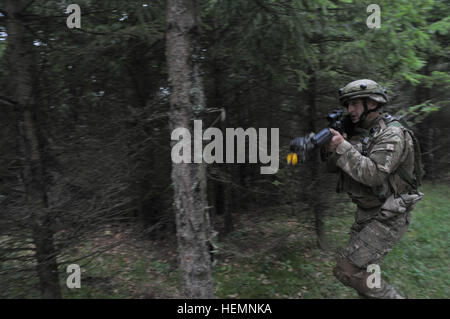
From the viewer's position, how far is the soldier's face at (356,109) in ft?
10.9

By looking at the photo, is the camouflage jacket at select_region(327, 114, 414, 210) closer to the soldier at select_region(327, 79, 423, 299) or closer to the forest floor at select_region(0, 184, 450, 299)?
the soldier at select_region(327, 79, 423, 299)

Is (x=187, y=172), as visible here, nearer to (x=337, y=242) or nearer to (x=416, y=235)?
(x=337, y=242)

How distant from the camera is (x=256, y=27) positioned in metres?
3.76

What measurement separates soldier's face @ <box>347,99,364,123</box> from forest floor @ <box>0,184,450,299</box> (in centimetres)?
219

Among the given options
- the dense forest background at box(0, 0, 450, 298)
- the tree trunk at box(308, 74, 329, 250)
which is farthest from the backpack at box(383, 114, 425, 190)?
the tree trunk at box(308, 74, 329, 250)

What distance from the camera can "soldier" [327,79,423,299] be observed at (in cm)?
298

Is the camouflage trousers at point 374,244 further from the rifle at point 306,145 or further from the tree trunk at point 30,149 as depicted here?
the tree trunk at point 30,149

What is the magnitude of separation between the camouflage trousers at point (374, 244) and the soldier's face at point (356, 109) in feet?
3.25

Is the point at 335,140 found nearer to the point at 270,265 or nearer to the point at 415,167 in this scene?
the point at 415,167

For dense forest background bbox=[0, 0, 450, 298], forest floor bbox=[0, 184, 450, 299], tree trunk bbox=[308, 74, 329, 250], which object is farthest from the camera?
tree trunk bbox=[308, 74, 329, 250]

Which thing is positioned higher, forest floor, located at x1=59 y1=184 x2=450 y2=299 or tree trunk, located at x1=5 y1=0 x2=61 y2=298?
→ tree trunk, located at x1=5 y1=0 x2=61 y2=298

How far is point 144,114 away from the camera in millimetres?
4359

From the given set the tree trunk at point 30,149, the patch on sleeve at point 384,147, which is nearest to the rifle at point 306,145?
the patch on sleeve at point 384,147
